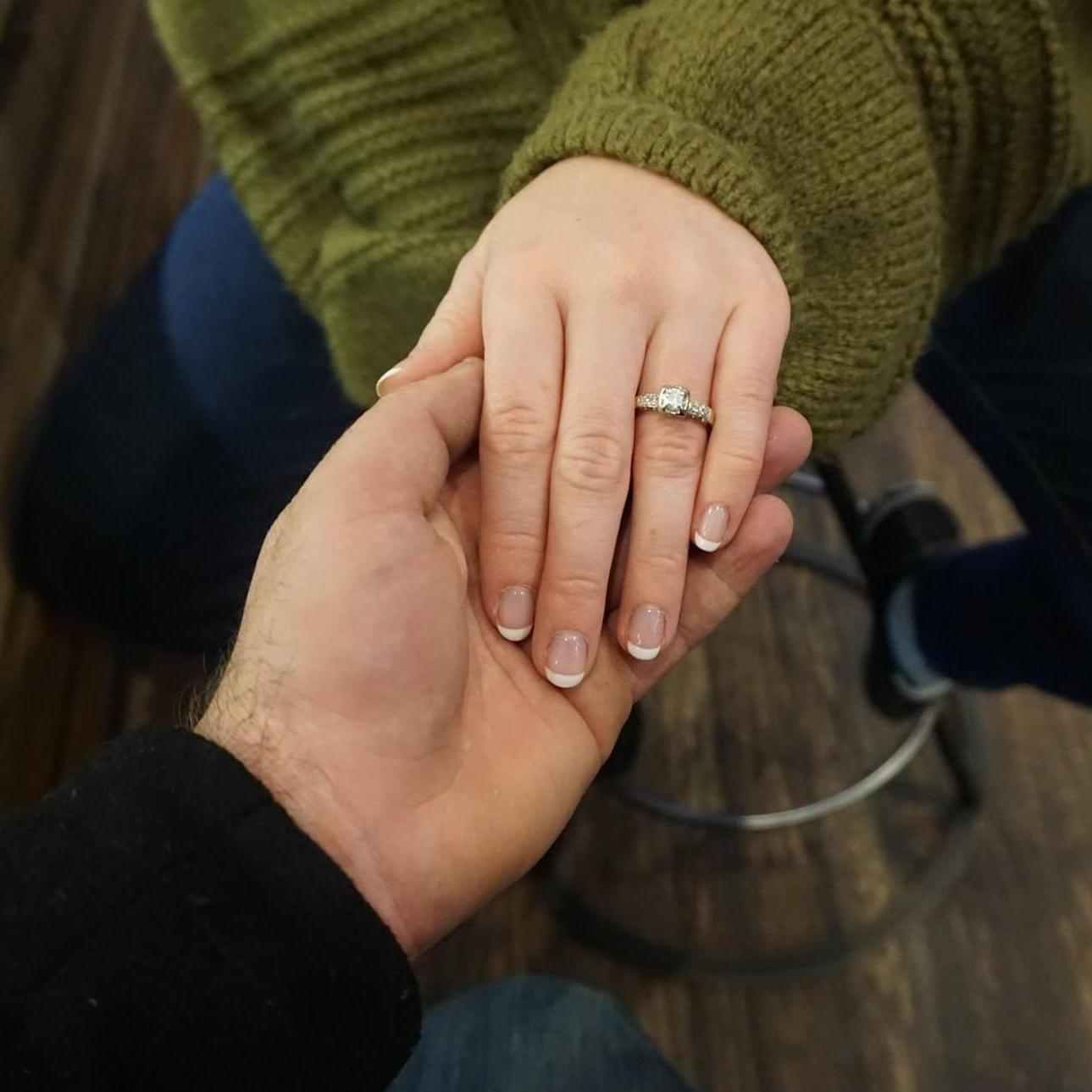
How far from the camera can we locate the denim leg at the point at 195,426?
740 mm

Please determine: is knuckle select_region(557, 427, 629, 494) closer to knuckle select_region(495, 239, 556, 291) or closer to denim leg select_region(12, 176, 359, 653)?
knuckle select_region(495, 239, 556, 291)

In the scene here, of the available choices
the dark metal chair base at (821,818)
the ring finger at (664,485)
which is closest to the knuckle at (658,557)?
the ring finger at (664,485)

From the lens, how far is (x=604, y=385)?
0.46m

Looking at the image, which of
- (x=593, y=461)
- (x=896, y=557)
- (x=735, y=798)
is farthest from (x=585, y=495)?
(x=735, y=798)

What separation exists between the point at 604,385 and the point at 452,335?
8 cm

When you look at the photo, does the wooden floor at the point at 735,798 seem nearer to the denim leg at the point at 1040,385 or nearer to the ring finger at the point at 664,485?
the denim leg at the point at 1040,385

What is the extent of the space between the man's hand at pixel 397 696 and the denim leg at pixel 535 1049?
→ 147mm

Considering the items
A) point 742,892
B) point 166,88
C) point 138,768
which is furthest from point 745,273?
point 166,88

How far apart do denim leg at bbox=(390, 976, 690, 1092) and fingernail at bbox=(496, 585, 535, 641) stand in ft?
0.78

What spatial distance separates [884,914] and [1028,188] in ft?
2.28

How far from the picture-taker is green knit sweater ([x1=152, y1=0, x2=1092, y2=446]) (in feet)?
1.62

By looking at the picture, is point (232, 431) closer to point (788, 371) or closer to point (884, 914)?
point (788, 371)

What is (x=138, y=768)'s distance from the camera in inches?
15.1

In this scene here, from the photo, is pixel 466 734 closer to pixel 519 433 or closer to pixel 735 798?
pixel 519 433
